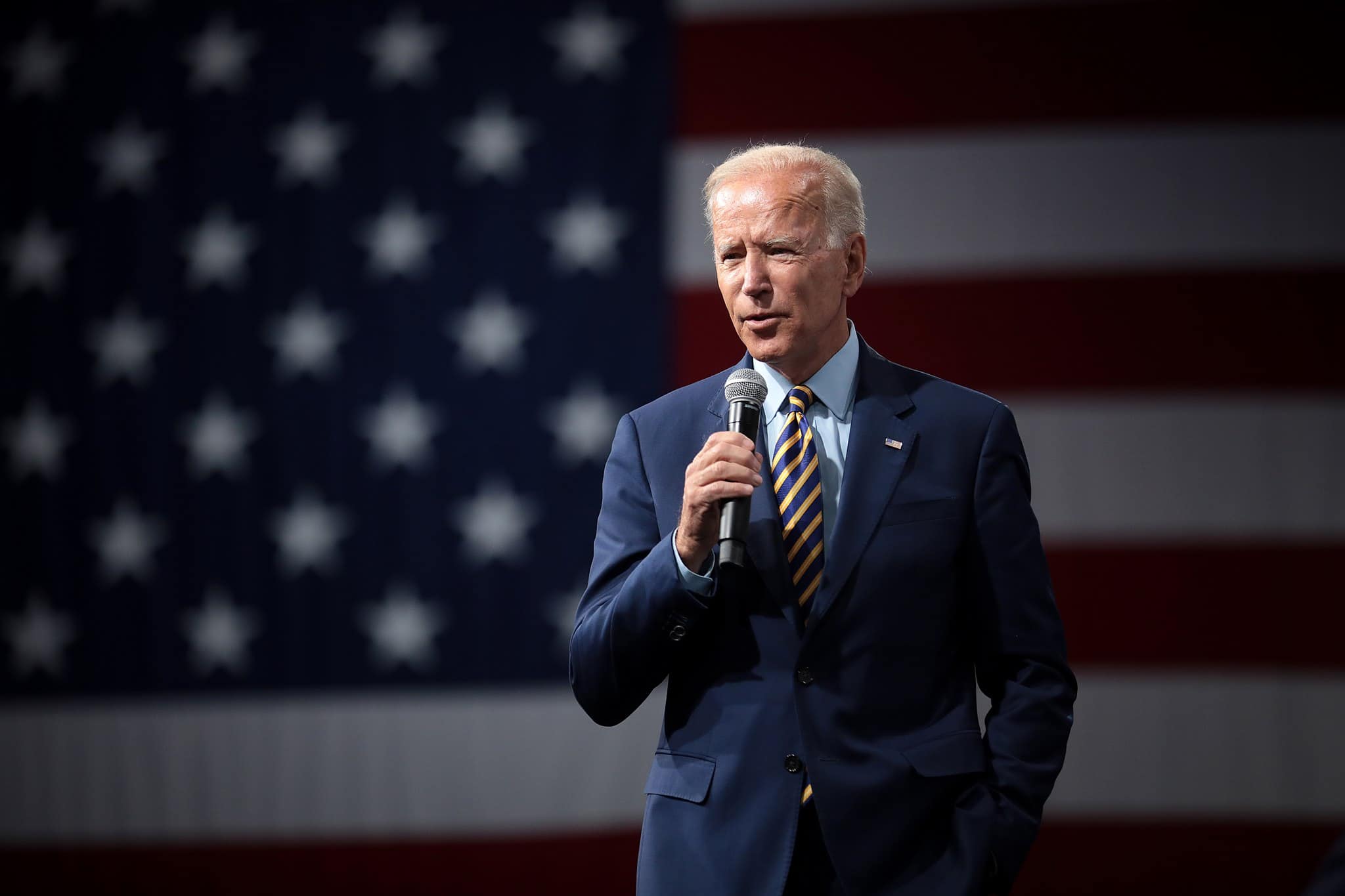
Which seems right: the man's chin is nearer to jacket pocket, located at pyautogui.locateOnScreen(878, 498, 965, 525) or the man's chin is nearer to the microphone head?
the microphone head

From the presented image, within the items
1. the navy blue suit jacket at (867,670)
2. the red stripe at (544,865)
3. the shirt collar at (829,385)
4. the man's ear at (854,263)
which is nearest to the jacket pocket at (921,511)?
the navy blue suit jacket at (867,670)

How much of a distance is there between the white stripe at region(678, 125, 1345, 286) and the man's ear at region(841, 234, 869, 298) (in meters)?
1.82

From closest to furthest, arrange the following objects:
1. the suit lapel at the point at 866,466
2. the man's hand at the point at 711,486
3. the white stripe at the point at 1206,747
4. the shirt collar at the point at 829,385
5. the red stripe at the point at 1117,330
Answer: the man's hand at the point at 711,486 < the suit lapel at the point at 866,466 < the shirt collar at the point at 829,385 < the white stripe at the point at 1206,747 < the red stripe at the point at 1117,330

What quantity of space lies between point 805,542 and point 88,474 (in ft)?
8.95

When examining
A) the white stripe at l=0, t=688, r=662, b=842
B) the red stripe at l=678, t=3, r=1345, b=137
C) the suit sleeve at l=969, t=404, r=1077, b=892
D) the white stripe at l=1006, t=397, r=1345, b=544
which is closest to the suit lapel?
the suit sleeve at l=969, t=404, r=1077, b=892

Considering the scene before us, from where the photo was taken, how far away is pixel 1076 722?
3.06m

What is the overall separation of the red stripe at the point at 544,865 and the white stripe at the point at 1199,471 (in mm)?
754

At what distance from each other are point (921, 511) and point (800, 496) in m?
0.13

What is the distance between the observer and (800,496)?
1.33 m

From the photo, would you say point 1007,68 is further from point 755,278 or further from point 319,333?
point 755,278

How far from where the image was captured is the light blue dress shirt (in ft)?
4.45

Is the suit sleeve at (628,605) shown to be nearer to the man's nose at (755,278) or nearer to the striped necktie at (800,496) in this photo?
the striped necktie at (800,496)

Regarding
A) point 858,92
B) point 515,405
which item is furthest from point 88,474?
point 858,92

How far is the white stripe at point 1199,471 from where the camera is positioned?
306 cm
